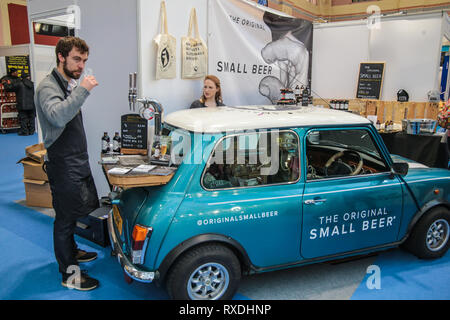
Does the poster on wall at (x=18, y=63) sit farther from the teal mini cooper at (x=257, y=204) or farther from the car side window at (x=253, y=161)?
the car side window at (x=253, y=161)

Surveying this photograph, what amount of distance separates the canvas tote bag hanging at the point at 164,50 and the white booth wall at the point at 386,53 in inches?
149

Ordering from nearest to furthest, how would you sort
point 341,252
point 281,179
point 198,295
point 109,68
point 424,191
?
point 198,295 < point 281,179 < point 341,252 < point 424,191 < point 109,68

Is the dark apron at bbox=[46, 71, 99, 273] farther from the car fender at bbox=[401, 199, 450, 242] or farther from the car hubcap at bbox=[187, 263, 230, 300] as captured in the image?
the car fender at bbox=[401, 199, 450, 242]

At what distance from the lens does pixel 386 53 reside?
21.0 feet

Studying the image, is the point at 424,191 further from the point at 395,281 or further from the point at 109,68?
the point at 109,68

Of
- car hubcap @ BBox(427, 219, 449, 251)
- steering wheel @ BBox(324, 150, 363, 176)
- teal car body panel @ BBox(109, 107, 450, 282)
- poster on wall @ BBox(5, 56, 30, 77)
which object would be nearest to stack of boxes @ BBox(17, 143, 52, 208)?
teal car body panel @ BBox(109, 107, 450, 282)

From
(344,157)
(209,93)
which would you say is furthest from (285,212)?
(209,93)

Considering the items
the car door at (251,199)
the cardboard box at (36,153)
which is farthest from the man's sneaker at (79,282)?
the cardboard box at (36,153)

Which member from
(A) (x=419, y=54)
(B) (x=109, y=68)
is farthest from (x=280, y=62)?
(B) (x=109, y=68)

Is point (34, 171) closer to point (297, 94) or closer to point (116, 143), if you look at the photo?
point (116, 143)

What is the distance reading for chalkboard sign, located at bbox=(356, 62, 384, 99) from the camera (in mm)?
6402

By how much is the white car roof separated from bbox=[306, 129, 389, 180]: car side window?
12cm
